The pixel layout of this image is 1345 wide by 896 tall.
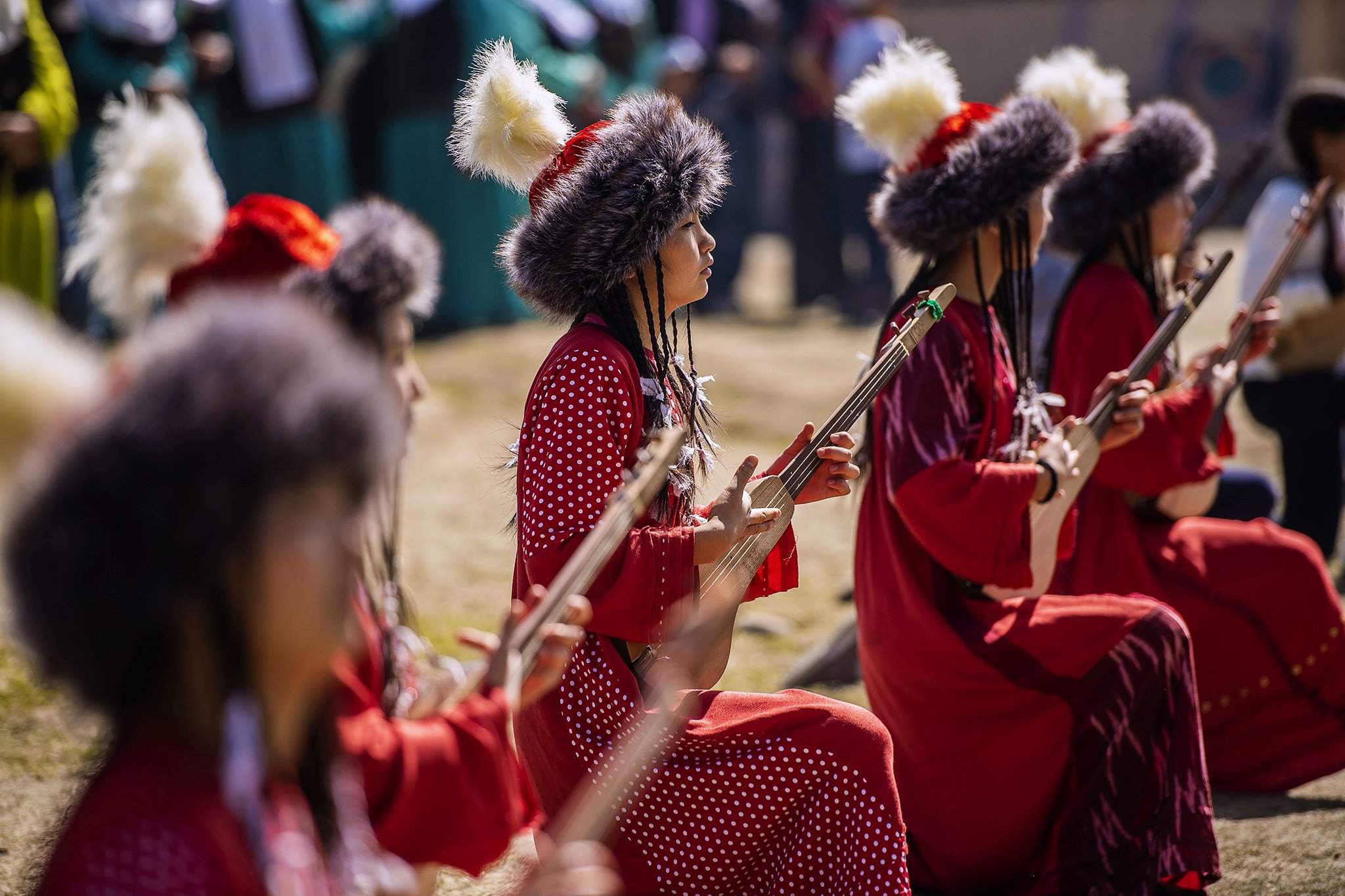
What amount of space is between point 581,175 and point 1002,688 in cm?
152

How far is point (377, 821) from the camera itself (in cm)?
189

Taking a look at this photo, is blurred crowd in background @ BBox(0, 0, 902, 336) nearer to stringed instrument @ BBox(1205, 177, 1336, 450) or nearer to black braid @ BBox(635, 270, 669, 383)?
stringed instrument @ BBox(1205, 177, 1336, 450)

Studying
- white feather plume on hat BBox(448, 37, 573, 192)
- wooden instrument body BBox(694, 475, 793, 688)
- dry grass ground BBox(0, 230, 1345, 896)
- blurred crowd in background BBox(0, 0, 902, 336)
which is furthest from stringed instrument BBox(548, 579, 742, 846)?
blurred crowd in background BBox(0, 0, 902, 336)

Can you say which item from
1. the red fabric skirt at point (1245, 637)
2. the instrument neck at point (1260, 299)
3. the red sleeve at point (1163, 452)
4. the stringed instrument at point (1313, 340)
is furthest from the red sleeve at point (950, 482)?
the stringed instrument at point (1313, 340)

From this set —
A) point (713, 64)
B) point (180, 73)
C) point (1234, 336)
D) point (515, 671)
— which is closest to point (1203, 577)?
point (1234, 336)

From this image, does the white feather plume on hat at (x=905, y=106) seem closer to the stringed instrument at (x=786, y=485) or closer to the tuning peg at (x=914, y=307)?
the tuning peg at (x=914, y=307)

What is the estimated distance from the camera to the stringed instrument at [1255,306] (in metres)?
4.23

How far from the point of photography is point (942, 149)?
142 inches

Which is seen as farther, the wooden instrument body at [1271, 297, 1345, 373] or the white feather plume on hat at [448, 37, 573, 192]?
the wooden instrument body at [1271, 297, 1345, 373]

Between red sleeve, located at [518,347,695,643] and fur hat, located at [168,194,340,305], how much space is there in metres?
0.88

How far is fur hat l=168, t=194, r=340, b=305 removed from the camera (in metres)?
3.34

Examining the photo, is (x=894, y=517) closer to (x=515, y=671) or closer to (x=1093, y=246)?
(x=1093, y=246)

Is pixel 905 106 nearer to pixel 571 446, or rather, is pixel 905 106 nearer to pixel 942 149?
pixel 942 149

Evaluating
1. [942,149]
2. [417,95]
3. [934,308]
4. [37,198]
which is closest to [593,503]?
[934,308]
